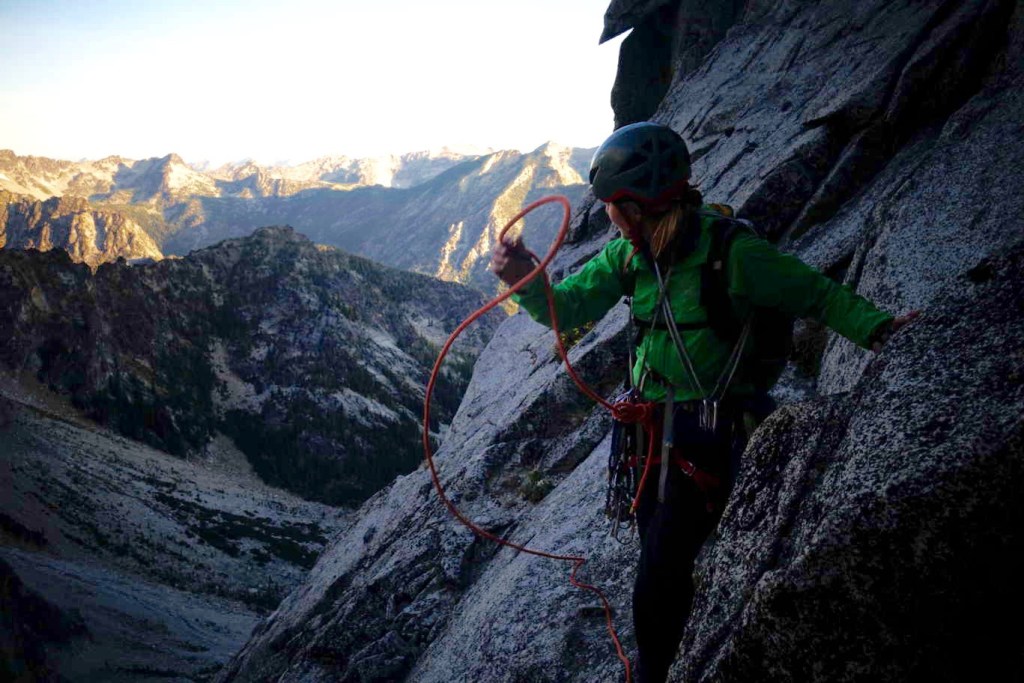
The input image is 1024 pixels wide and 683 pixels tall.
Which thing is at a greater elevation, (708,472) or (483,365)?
(708,472)

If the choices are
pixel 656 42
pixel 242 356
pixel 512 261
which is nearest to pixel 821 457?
pixel 512 261

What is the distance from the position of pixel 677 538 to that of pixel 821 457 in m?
1.17

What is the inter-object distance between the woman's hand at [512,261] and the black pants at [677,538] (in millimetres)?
1623

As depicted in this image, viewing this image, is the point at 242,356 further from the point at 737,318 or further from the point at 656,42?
the point at 737,318

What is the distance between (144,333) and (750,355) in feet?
501

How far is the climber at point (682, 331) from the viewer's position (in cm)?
423

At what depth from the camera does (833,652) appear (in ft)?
9.95

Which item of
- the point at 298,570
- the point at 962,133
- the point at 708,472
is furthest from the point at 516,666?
the point at 298,570

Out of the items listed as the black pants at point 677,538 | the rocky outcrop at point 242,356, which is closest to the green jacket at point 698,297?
the black pants at point 677,538

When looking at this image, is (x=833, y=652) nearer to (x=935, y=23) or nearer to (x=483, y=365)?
(x=935, y=23)

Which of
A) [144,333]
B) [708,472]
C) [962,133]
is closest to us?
[708,472]

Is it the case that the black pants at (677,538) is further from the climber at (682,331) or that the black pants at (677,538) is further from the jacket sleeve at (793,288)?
the jacket sleeve at (793,288)

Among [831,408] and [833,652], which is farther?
[831,408]

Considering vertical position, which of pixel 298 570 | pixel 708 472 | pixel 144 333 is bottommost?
pixel 298 570
